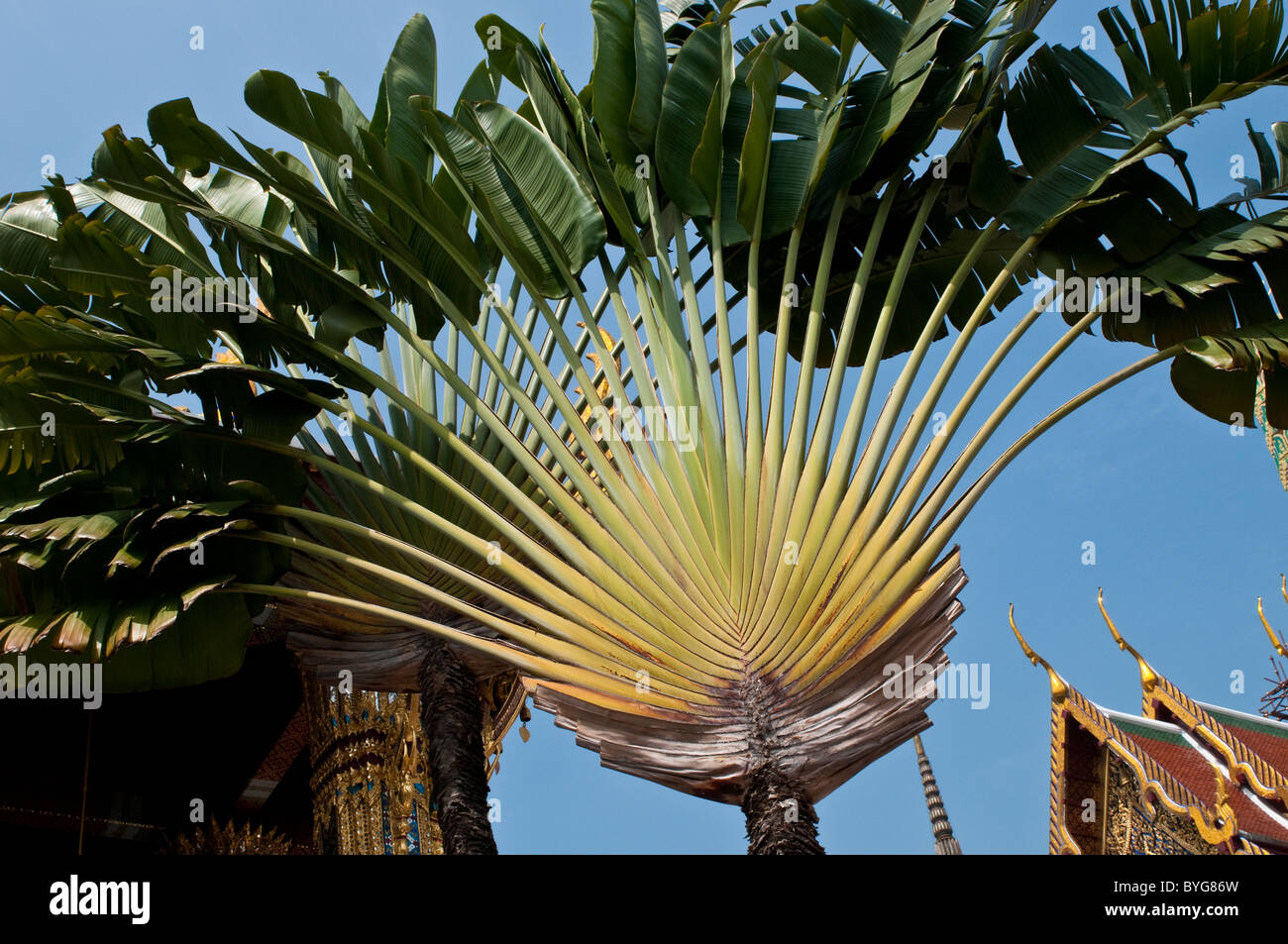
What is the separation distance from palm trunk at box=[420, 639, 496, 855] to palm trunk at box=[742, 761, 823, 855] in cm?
153

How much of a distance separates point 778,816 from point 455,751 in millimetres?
2007

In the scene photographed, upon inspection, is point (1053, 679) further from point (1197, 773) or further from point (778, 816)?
point (778, 816)

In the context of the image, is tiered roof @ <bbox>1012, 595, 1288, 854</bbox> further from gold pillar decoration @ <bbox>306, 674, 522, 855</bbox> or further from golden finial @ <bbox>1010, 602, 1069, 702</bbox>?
gold pillar decoration @ <bbox>306, 674, 522, 855</bbox>

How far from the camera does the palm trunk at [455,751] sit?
496 cm

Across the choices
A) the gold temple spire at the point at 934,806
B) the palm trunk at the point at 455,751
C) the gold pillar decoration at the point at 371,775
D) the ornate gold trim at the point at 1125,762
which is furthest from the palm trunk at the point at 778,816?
the gold temple spire at the point at 934,806

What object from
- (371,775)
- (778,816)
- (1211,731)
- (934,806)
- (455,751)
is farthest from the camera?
(934,806)

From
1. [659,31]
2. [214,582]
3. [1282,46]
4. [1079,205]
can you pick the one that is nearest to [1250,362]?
[1079,205]

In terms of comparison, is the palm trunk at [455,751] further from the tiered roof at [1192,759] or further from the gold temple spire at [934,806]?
the gold temple spire at [934,806]

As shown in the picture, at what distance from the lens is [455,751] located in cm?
527

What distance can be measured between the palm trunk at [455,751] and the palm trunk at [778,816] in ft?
5.01

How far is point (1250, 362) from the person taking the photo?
4949mm

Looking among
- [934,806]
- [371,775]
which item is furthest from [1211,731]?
[934,806]

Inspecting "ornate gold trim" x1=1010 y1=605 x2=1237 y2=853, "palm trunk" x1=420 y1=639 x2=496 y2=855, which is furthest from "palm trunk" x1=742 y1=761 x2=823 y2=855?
"ornate gold trim" x1=1010 y1=605 x2=1237 y2=853

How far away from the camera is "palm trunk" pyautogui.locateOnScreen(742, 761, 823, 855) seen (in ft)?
12.4
